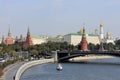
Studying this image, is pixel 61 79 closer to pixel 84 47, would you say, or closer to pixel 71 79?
pixel 71 79

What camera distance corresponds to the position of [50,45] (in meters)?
115

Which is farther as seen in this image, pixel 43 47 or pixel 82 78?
pixel 43 47

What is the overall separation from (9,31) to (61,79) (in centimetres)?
10209

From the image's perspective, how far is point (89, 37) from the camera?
515ft

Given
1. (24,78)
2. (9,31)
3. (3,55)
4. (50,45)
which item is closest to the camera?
(24,78)

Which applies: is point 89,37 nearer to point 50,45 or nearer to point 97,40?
point 97,40

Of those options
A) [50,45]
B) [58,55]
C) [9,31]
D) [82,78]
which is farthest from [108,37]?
[82,78]

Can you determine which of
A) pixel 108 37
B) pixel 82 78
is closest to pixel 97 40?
pixel 108 37

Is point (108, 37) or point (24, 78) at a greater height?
point (108, 37)

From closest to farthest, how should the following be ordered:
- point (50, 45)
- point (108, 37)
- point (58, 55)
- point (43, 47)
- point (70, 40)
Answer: point (58, 55), point (43, 47), point (50, 45), point (70, 40), point (108, 37)

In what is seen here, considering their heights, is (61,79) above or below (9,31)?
below

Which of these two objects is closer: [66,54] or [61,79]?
[61,79]

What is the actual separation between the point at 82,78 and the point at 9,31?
331ft

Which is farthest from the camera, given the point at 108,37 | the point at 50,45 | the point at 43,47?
the point at 108,37
